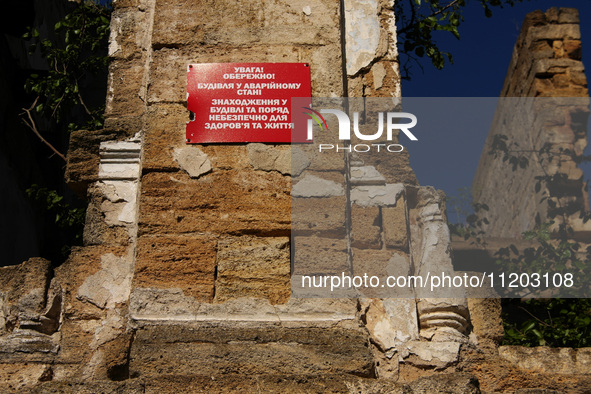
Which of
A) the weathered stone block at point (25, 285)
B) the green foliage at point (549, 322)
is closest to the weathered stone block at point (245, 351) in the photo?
the weathered stone block at point (25, 285)

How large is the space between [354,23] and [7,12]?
145 inches

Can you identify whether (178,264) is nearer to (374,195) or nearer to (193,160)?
(193,160)

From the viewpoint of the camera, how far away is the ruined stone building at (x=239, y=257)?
8.84 feet

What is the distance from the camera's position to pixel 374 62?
354 cm

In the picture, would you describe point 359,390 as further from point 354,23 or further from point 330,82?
point 354,23

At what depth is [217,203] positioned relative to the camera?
3.02 metres

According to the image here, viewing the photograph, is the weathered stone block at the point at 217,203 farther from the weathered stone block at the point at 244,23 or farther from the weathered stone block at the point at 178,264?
the weathered stone block at the point at 244,23

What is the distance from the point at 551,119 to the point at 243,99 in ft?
18.4

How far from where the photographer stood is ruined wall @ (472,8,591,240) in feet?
24.6

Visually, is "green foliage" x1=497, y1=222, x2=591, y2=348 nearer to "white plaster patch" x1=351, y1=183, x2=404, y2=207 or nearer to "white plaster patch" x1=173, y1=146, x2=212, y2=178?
"white plaster patch" x1=351, y1=183, x2=404, y2=207

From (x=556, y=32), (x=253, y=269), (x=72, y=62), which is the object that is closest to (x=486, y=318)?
(x=253, y=269)

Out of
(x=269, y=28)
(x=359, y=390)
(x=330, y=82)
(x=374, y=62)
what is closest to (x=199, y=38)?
(x=269, y=28)

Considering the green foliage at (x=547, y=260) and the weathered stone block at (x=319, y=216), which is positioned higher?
the green foliage at (x=547, y=260)

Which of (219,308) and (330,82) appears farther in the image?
(330,82)
